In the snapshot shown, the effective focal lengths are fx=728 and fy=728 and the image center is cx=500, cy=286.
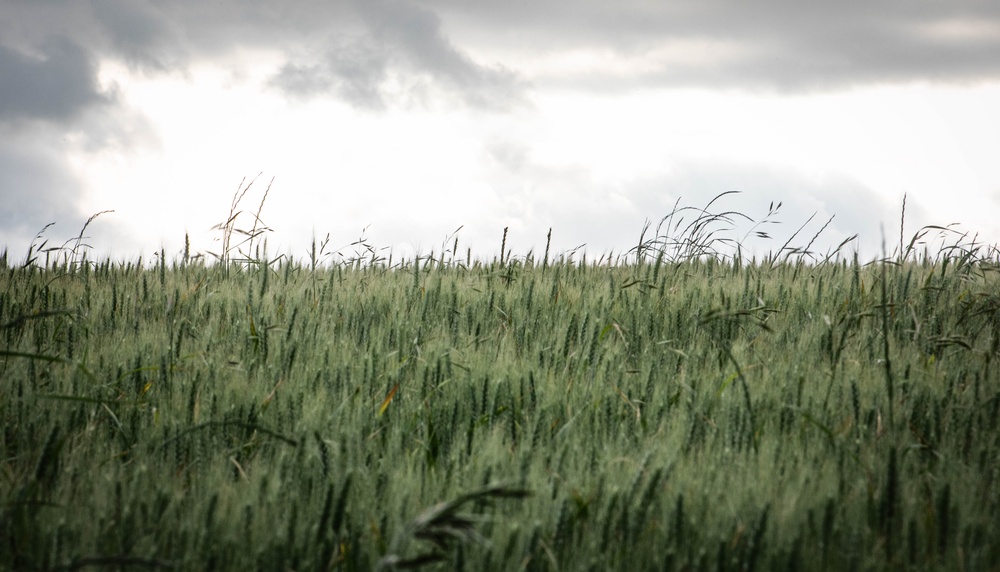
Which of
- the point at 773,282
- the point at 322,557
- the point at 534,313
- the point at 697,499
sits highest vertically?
the point at 773,282

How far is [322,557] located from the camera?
5.68 feet

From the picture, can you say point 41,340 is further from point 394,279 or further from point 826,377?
point 826,377

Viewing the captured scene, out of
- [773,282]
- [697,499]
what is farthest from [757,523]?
[773,282]

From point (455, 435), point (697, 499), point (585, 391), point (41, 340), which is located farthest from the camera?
point (41, 340)

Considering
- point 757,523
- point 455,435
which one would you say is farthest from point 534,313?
point 757,523

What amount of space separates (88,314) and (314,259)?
1.31 metres

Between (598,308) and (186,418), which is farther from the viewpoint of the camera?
(598,308)

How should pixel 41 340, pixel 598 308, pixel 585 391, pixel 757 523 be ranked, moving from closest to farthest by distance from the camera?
pixel 757 523
pixel 585 391
pixel 41 340
pixel 598 308

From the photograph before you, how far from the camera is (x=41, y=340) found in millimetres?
3623

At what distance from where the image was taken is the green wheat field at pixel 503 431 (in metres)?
1.82

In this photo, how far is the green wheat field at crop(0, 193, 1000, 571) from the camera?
182 centimetres

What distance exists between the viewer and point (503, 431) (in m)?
2.54

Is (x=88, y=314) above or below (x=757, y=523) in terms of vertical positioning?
above

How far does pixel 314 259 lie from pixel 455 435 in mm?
2475
